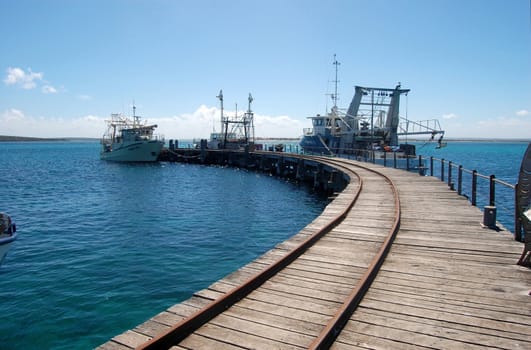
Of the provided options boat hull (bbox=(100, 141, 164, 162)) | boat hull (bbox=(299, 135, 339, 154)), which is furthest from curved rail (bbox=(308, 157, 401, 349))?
boat hull (bbox=(100, 141, 164, 162))

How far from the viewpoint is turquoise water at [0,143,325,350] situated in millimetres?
8328

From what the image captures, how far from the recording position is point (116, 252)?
1302 cm

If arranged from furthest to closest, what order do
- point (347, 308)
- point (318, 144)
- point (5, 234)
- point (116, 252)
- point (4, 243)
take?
1. point (318, 144)
2. point (116, 252)
3. point (5, 234)
4. point (4, 243)
5. point (347, 308)

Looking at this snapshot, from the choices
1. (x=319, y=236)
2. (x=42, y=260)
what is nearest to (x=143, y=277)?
(x=42, y=260)

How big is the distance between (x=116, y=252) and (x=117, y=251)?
0.39 ft

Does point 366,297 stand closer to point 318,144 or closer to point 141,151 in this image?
point 318,144

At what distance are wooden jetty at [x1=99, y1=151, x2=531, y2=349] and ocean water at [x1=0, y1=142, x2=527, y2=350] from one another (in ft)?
10.7

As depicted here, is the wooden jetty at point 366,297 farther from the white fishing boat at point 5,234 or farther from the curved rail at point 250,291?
the white fishing boat at point 5,234

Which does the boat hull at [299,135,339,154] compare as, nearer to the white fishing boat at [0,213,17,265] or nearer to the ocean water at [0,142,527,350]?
the ocean water at [0,142,527,350]

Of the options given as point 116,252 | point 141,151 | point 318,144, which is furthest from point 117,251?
point 141,151

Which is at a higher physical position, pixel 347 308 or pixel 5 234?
pixel 347 308

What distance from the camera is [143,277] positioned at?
10617 mm

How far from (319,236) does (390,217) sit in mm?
3057

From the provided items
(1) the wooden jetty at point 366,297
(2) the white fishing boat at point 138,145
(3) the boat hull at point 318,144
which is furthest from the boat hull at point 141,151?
(1) the wooden jetty at point 366,297
